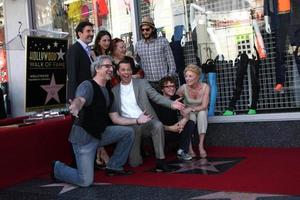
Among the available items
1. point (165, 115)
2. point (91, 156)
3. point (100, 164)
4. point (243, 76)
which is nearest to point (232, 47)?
point (243, 76)

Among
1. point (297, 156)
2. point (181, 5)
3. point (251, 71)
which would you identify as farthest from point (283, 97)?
point (181, 5)

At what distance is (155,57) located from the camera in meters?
5.58

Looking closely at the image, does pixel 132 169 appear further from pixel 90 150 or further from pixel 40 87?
pixel 40 87

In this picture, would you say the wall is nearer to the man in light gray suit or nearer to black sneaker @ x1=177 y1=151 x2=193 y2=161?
the man in light gray suit

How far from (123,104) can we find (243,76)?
6.23 feet

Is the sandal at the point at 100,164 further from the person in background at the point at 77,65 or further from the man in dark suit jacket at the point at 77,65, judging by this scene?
the man in dark suit jacket at the point at 77,65

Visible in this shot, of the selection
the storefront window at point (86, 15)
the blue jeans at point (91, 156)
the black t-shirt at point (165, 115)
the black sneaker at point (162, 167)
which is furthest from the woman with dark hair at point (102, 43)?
the storefront window at point (86, 15)

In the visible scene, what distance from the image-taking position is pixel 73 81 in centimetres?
473

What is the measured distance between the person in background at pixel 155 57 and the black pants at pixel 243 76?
0.96m

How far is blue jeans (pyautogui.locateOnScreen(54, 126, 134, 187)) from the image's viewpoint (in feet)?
13.5

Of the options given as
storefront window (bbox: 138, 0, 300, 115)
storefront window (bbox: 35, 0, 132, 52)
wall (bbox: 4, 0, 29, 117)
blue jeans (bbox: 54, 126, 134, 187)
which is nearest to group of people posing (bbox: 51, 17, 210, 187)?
blue jeans (bbox: 54, 126, 134, 187)

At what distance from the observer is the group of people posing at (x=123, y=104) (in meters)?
4.16

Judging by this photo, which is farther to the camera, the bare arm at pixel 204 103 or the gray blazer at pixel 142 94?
the bare arm at pixel 204 103

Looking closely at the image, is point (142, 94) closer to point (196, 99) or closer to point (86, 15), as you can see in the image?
point (196, 99)
